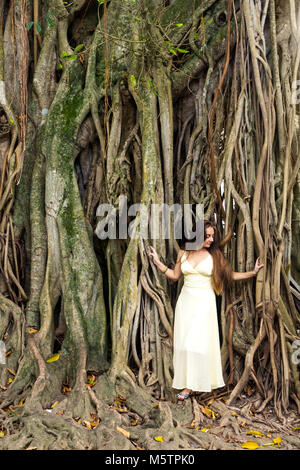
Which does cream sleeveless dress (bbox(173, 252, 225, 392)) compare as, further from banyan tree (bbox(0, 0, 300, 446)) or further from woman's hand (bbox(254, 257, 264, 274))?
woman's hand (bbox(254, 257, 264, 274))

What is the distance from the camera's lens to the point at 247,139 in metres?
3.64

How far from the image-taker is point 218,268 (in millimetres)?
3375

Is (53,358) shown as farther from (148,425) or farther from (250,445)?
(250,445)

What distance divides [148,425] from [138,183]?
1.80 m

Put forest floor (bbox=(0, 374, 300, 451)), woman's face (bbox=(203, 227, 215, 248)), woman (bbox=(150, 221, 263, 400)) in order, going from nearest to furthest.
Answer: forest floor (bbox=(0, 374, 300, 451)), woman (bbox=(150, 221, 263, 400)), woman's face (bbox=(203, 227, 215, 248))

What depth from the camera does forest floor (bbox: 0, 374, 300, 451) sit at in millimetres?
2613

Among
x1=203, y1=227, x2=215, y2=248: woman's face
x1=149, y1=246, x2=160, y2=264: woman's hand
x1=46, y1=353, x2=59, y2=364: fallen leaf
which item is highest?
x1=203, y1=227, x2=215, y2=248: woman's face

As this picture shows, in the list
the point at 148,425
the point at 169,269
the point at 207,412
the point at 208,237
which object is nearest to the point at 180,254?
the point at 169,269

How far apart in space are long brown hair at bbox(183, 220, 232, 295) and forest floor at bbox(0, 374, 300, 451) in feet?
2.49

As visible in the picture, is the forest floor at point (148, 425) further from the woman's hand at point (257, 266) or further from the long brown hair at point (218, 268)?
the woman's hand at point (257, 266)

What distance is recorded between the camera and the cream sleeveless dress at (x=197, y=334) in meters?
3.20

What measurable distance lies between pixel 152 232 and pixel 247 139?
99 centimetres

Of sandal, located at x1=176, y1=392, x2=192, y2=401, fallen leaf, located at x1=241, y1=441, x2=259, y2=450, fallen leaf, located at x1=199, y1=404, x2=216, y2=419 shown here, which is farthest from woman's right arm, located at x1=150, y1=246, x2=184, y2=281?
fallen leaf, located at x1=241, y1=441, x2=259, y2=450

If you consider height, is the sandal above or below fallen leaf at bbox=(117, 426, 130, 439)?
above
